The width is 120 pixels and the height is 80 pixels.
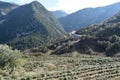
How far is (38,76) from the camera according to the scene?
48.8 m

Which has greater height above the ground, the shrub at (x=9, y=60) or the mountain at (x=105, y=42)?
the mountain at (x=105, y=42)

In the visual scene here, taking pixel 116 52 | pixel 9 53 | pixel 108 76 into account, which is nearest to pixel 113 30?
pixel 116 52

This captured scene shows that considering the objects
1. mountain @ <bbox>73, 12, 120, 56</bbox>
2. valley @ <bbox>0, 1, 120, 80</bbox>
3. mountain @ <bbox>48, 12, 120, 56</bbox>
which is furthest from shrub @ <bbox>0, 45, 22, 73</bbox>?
mountain @ <bbox>73, 12, 120, 56</bbox>

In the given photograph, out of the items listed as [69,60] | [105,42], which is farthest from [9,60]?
[105,42]

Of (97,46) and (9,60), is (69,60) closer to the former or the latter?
(9,60)

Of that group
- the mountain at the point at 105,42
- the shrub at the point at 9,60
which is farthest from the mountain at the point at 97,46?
the shrub at the point at 9,60

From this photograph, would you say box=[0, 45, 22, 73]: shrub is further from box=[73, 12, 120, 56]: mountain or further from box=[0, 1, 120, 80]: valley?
box=[73, 12, 120, 56]: mountain

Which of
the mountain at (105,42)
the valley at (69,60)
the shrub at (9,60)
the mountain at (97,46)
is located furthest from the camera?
the mountain at (97,46)

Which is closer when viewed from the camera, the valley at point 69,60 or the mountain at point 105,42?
the valley at point 69,60

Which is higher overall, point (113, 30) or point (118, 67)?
point (113, 30)

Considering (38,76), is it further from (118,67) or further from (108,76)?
(118,67)

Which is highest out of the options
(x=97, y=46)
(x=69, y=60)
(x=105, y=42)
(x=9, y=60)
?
(x=105, y=42)

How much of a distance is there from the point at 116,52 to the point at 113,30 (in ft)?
106

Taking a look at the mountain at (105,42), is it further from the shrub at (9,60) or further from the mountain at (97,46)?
the shrub at (9,60)
